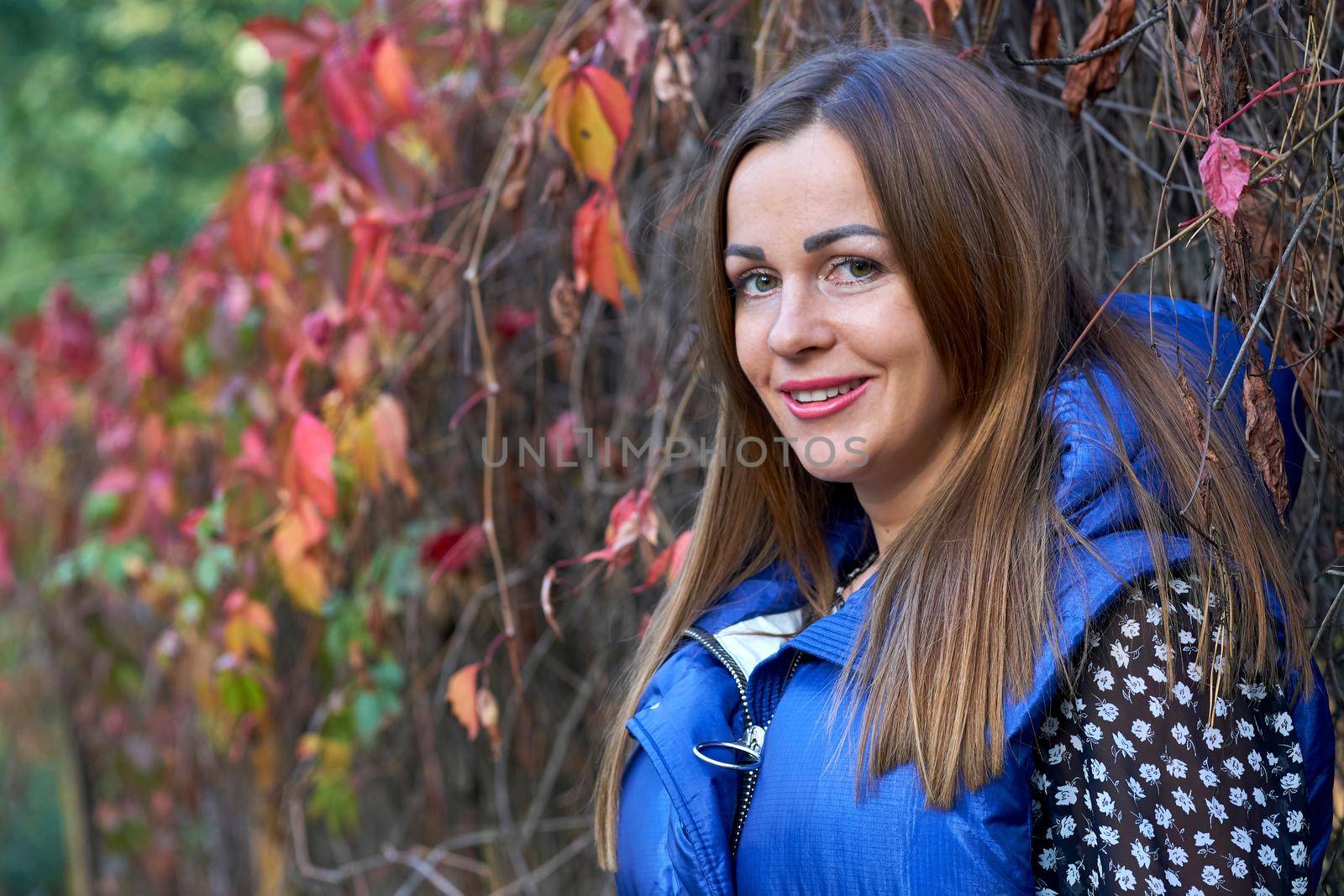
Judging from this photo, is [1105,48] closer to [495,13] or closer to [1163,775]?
[1163,775]

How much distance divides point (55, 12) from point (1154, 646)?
18.3 feet

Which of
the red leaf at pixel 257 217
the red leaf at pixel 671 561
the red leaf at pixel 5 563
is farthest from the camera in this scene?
the red leaf at pixel 5 563

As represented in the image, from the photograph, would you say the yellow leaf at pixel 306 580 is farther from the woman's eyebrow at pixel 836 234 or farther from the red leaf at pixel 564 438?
the woman's eyebrow at pixel 836 234

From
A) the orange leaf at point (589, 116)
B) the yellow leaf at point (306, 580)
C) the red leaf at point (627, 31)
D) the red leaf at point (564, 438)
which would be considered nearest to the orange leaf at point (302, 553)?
the yellow leaf at point (306, 580)

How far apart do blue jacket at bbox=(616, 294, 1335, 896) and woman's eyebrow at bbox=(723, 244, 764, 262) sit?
0.35 meters

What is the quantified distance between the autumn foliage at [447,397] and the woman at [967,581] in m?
0.26

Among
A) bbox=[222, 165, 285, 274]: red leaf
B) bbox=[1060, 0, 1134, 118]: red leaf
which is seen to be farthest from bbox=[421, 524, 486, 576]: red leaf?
bbox=[1060, 0, 1134, 118]: red leaf

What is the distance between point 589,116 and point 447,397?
91cm

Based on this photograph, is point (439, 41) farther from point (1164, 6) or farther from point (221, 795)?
point (221, 795)

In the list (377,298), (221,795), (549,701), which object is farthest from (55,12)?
(549,701)

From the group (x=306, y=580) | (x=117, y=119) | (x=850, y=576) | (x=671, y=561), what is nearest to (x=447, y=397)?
(x=306, y=580)

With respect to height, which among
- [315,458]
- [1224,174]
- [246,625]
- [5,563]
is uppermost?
[1224,174]

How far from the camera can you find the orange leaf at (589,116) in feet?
5.48

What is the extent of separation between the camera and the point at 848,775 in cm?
→ 117
